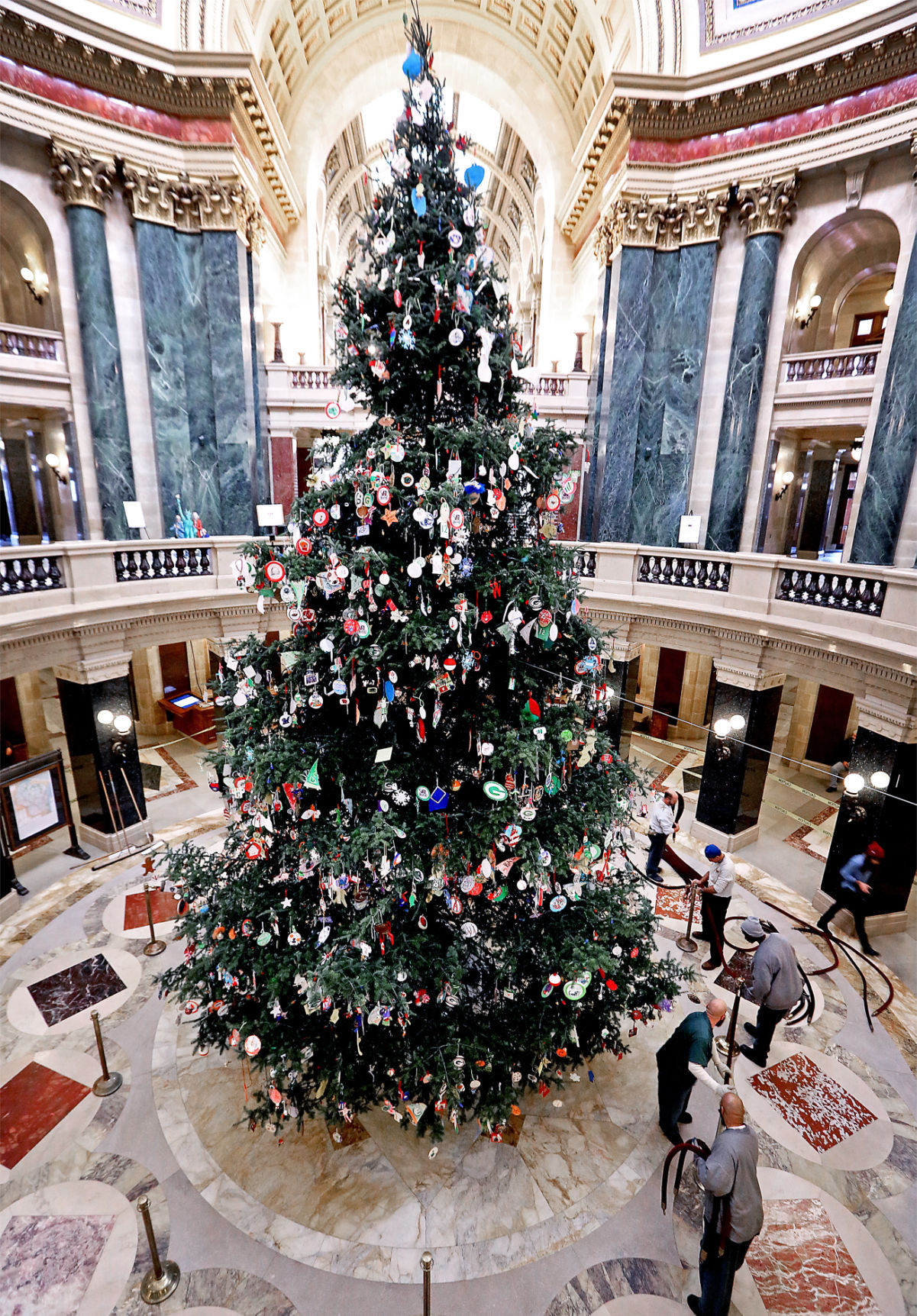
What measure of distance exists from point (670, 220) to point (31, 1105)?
49.4ft

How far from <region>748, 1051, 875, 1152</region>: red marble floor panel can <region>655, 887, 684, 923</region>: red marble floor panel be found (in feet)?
7.08

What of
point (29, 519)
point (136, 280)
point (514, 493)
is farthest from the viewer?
point (29, 519)

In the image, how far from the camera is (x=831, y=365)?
1068 centimetres

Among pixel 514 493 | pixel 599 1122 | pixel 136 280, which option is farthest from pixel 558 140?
pixel 599 1122

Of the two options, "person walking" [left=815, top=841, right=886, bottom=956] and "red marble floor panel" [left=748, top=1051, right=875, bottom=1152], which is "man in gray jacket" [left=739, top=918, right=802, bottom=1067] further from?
"person walking" [left=815, top=841, right=886, bottom=956]

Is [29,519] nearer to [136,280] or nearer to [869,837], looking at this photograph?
[136,280]

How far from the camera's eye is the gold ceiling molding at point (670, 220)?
35.3 feet

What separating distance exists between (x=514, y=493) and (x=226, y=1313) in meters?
5.39

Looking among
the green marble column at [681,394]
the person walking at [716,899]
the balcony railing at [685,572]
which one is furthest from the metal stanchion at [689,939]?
the green marble column at [681,394]

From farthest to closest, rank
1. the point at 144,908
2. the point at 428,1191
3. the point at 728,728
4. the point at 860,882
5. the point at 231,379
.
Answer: the point at 231,379 → the point at 728,728 → the point at 144,908 → the point at 860,882 → the point at 428,1191

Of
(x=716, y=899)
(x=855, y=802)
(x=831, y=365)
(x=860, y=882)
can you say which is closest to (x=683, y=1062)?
(x=716, y=899)

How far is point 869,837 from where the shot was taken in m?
7.52

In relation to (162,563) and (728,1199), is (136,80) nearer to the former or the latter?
(162,563)

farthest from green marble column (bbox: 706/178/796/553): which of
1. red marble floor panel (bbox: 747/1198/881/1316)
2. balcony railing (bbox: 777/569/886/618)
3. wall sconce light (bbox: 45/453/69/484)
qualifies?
wall sconce light (bbox: 45/453/69/484)
